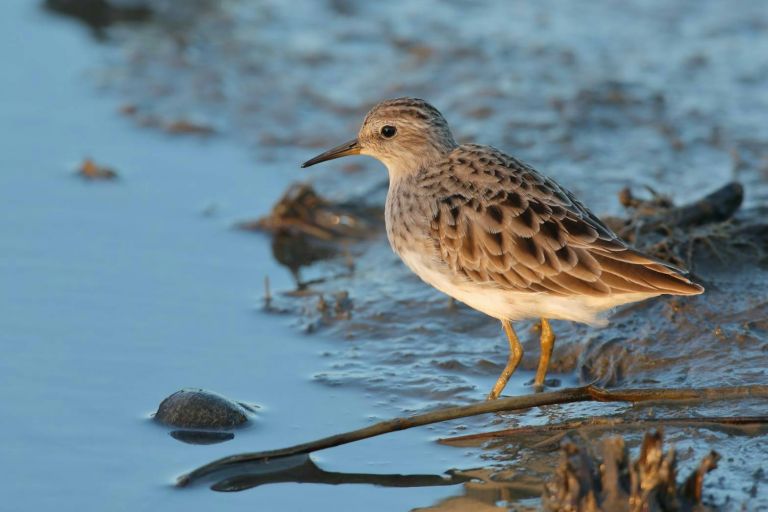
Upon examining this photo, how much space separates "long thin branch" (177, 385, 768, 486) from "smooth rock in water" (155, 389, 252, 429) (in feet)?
1.99

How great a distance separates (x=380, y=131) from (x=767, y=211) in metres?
3.07

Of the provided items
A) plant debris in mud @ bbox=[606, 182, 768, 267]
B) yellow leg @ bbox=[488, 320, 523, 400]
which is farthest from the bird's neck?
plant debris in mud @ bbox=[606, 182, 768, 267]

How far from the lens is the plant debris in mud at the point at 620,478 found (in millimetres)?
5551

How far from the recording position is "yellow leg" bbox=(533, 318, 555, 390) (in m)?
7.77

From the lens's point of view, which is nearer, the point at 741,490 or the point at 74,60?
the point at 741,490

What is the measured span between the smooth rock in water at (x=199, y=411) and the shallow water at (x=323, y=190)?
0.30 ft

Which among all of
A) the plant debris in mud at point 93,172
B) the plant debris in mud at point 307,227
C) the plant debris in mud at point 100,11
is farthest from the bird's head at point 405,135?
the plant debris in mud at point 100,11

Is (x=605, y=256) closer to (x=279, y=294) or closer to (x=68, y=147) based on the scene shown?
(x=279, y=294)

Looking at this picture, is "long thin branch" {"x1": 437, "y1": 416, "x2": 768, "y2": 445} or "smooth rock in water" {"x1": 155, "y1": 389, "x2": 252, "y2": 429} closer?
"long thin branch" {"x1": 437, "y1": 416, "x2": 768, "y2": 445}

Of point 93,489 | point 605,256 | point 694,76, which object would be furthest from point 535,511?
point 694,76

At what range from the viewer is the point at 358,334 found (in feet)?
28.4

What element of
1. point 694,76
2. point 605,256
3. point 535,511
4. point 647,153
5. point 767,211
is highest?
point 694,76

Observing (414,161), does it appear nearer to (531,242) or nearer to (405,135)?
(405,135)

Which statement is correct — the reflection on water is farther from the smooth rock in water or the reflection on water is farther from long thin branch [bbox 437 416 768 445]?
the smooth rock in water
